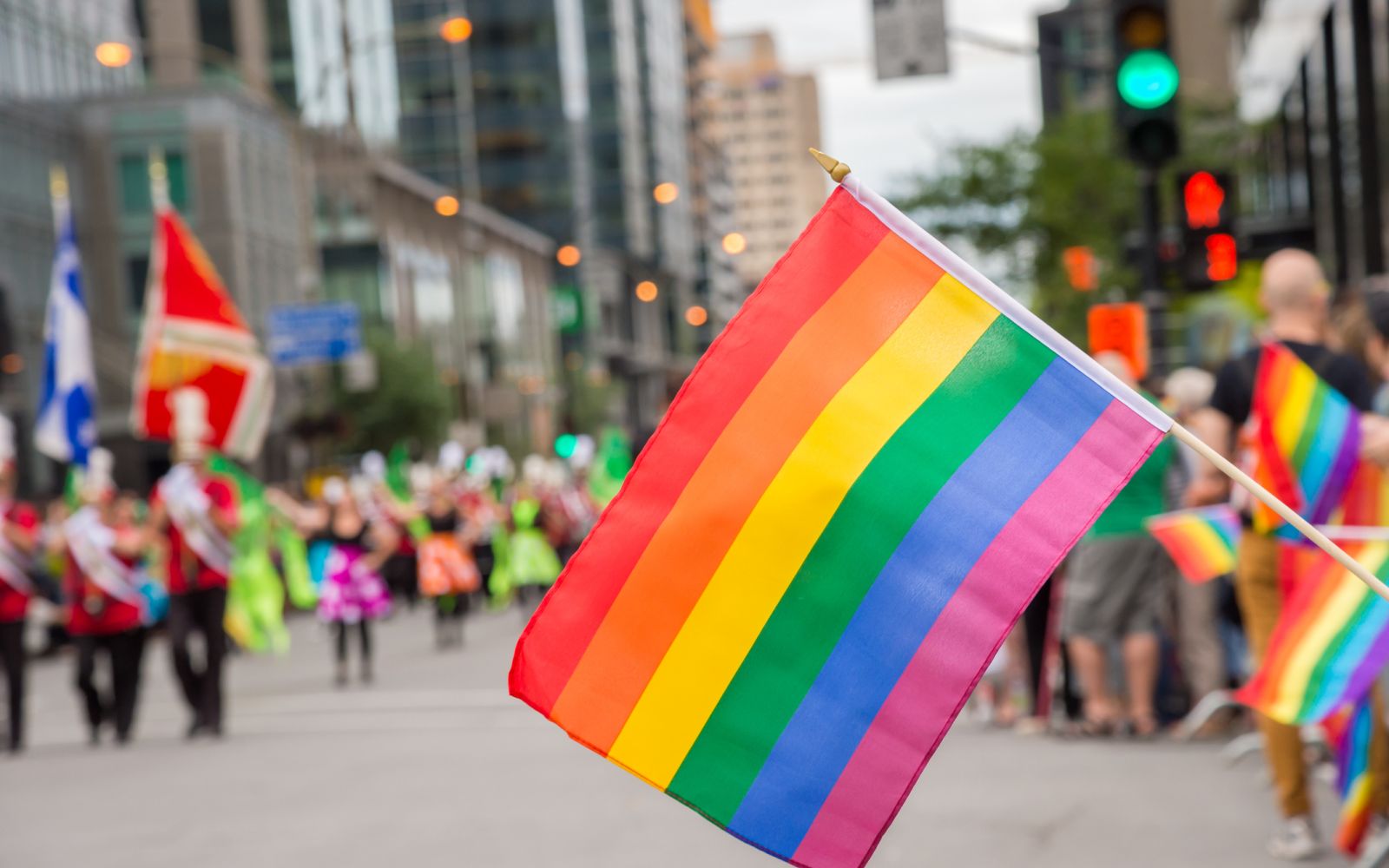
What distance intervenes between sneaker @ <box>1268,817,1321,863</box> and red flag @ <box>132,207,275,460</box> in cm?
1127

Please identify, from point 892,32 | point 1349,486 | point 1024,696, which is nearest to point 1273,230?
point 892,32

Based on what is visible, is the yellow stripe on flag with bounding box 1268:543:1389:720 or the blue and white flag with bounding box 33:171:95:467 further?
the blue and white flag with bounding box 33:171:95:467

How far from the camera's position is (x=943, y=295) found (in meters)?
3.90

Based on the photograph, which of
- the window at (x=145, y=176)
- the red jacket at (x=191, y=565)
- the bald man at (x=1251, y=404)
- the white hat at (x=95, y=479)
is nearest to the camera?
the bald man at (x=1251, y=404)

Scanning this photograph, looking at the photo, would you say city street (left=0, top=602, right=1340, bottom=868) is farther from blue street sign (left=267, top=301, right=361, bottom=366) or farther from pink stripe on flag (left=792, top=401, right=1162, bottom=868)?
A: blue street sign (left=267, top=301, right=361, bottom=366)

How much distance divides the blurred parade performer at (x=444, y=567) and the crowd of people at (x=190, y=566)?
0.02 metres

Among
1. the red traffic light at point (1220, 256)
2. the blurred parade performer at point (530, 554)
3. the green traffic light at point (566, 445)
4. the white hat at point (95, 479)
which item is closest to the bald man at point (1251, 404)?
the red traffic light at point (1220, 256)

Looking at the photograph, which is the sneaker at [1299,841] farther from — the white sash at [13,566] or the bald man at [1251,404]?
the white sash at [13,566]

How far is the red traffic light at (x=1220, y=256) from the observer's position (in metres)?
13.9

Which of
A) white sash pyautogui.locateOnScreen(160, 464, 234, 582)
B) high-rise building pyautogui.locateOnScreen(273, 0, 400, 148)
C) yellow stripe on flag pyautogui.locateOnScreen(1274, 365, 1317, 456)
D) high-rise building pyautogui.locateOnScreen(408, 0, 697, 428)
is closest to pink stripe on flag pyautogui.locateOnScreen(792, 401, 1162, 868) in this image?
yellow stripe on flag pyautogui.locateOnScreen(1274, 365, 1317, 456)

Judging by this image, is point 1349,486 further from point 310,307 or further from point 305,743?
point 310,307

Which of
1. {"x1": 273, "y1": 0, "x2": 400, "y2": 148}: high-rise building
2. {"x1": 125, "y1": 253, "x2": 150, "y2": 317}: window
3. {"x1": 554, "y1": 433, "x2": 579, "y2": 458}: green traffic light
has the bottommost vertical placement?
{"x1": 554, "y1": 433, "x2": 579, "y2": 458}: green traffic light

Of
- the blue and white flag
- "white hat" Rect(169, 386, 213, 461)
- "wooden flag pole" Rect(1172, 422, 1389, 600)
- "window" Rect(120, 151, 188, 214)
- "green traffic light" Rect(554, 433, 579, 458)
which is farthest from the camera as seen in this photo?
"window" Rect(120, 151, 188, 214)

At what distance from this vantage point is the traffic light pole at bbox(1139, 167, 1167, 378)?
44.7ft
